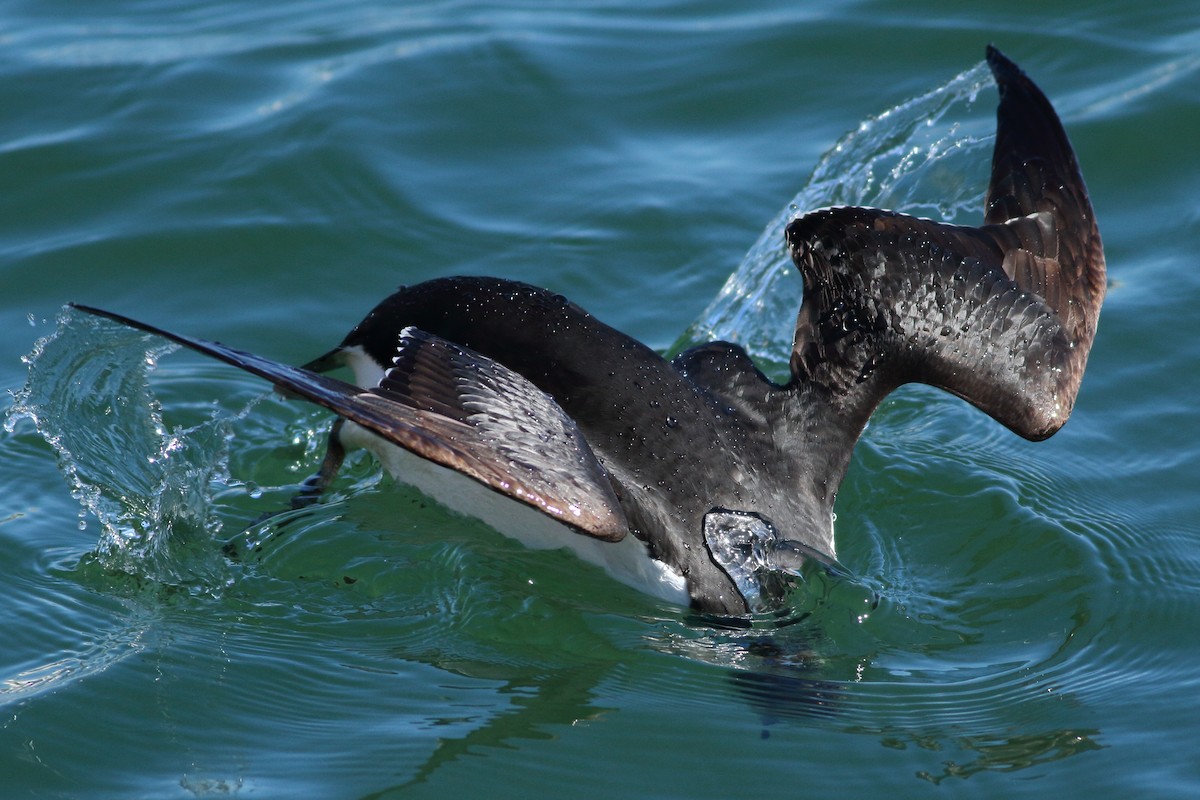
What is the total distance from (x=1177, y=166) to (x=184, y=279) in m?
5.12

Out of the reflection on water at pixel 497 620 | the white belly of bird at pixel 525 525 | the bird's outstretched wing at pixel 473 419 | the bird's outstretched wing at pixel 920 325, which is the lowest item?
the reflection on water at pixel 497 620

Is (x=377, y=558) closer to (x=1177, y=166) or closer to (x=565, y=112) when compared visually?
(x=565, y=112)

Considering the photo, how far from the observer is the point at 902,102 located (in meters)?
8.54

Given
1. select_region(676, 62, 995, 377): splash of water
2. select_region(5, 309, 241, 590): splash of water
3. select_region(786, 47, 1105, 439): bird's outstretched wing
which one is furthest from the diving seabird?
select_region(676, 62, 995, 377): splash of water

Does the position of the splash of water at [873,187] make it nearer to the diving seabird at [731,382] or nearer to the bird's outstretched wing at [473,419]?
the diving seabird at [731,382]

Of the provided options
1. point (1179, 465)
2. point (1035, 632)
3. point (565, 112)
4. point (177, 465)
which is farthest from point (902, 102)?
point (177, 465)

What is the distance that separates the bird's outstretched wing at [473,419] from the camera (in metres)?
4.08

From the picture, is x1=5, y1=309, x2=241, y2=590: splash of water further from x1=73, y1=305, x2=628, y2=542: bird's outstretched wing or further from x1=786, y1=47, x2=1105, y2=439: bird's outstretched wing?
x1=786, y1=47, x2=1105, y2=439: bird's outstretched wing

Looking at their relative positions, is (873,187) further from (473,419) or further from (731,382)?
(473,419)

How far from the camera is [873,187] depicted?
7.61m

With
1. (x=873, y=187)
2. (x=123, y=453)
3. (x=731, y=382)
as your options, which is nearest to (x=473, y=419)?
(x=731, y=382)

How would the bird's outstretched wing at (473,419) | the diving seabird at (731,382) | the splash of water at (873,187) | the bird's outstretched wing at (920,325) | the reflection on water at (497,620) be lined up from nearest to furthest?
1. the bird's outstretched wing at (473,419)
2. the reflection on water at (497,620)
3. the diving seabird at (731,382)
4. the bird's outstretched wing at (920,325)
5. the splash of water at (873,187)

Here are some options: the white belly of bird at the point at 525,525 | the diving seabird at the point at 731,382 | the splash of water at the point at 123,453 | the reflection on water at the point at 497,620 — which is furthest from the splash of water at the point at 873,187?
the splash of water at the point at 123,453

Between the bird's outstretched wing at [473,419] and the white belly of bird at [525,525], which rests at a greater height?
the bird's outstretched wing at [473,419]
